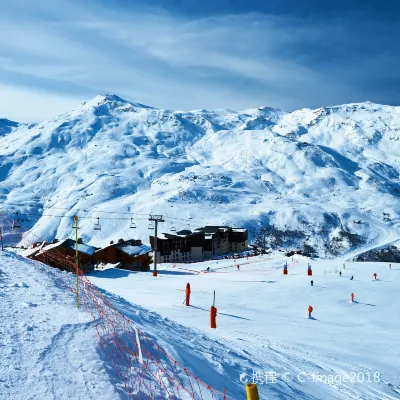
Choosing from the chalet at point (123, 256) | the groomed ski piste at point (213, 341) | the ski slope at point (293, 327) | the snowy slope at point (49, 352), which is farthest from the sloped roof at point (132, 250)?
the snowy slope at point (49, 352)

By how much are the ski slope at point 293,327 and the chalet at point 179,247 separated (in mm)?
38290

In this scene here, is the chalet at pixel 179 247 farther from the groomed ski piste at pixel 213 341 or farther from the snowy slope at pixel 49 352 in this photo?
the snowy slope at pixel 49 352

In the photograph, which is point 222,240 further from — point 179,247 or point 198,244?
point 179,247

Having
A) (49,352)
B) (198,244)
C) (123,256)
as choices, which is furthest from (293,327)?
(198,244)

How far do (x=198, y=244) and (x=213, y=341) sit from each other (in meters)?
71.0

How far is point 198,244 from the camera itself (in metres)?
81.9

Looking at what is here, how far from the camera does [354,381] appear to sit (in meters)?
10.8

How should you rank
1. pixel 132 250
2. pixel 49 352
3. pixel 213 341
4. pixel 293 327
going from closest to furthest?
pixel 49 352 → pixel 213 341 → pixel 293 327 → pixel 132 250

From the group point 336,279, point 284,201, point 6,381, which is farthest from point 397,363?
point 284,201

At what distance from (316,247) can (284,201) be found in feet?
147

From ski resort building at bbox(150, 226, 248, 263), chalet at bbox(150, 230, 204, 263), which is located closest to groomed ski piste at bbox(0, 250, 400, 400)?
chalet at bbox(150, 230, 204, 263)

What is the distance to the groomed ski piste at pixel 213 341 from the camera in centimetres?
652

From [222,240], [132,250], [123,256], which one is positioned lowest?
[123,256]

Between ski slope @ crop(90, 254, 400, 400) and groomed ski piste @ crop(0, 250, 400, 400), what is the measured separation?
0.19 ft
